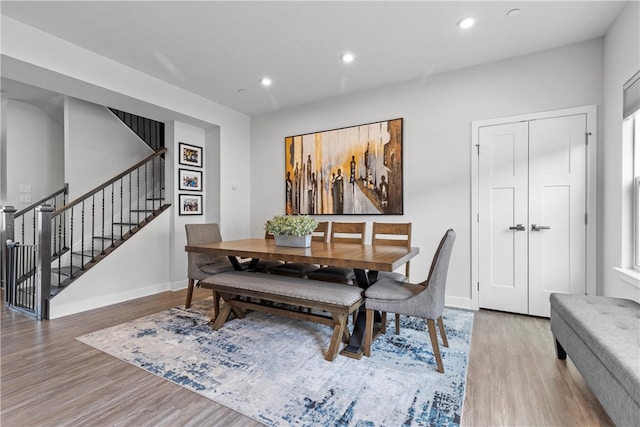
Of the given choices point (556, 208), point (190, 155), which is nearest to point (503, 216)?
point (556, 208)

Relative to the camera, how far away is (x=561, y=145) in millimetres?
2959

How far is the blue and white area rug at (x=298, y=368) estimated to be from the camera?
5.31 ft

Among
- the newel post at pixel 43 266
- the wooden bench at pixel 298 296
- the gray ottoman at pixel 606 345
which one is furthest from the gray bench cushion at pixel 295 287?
the newel post at pixel 43 266

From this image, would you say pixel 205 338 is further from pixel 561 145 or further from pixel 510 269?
pixel 561 145

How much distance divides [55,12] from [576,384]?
15.3 feet

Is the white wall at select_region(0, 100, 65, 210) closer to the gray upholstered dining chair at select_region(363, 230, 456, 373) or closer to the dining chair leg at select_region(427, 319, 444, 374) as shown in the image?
the gray upholstered dining chair at select_region(363, 230, 456, 373)

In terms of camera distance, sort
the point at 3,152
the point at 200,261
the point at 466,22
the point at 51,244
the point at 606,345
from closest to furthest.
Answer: the point at 606,345
the point at 466,22
the point at 200,261
the point at 51,244
the point at 3,152

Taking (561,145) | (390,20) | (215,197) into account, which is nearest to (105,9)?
(390,20)

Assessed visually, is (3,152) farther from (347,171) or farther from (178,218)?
(347,171)

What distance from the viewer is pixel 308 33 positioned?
9.04 ft

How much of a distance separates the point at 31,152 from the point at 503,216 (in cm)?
678

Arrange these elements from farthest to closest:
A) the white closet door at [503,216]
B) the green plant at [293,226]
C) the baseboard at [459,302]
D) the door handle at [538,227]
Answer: the baseboard at [459,302] → the white closet door at [503,216] → the door handle at [538,227] → the green plant at [293,226]

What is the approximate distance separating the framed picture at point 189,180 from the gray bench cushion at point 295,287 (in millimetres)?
2242

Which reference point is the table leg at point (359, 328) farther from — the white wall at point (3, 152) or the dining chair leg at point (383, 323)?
the white wall at point (3, 152)
